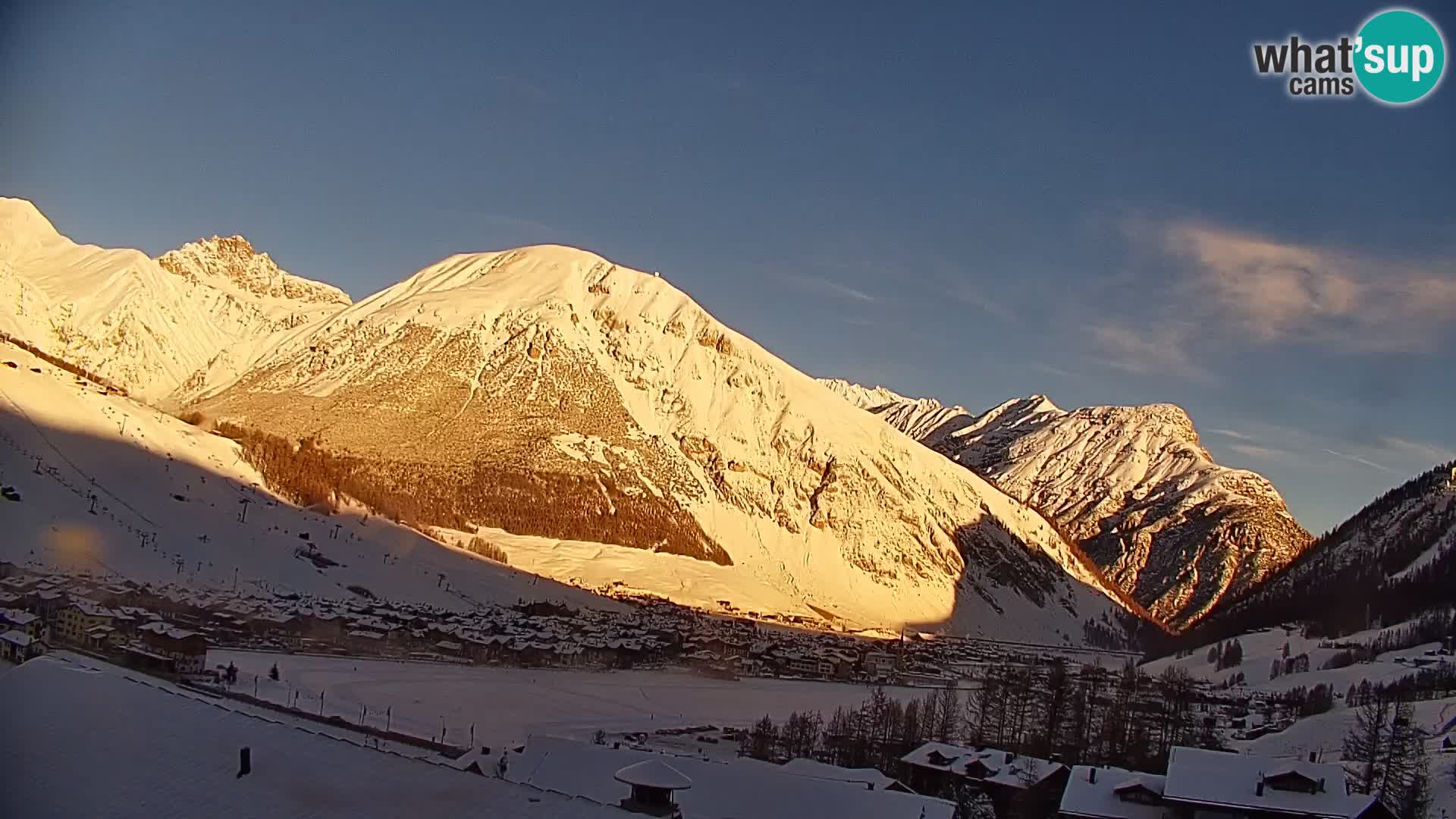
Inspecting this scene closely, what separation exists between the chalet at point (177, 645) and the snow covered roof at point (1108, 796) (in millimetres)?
30164

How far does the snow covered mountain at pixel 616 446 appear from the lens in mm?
137000

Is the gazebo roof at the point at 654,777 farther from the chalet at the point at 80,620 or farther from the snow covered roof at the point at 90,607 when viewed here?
the snow covered roof at the point at 90,607

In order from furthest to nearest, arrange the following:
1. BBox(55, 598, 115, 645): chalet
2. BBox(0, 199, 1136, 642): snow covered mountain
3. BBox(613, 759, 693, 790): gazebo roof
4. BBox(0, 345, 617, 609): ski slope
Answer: BBox(0, 199, 1136, 642): snow covered mountain < BBox(0, 345, 617, 609): ski slope < BBox(55, 598, 115, 645): chalet < BBox(613, 759, 693, 790): gazebo roof

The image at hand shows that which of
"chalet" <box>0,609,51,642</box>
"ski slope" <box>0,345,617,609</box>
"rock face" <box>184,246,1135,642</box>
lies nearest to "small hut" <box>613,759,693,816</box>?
"chalet" <box>0,609,51,642</box>

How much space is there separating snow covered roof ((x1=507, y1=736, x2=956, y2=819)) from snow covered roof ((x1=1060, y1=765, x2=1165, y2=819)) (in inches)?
189

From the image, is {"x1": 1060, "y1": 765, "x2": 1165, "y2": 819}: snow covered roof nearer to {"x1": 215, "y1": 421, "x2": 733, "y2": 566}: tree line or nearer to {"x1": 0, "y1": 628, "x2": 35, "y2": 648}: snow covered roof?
{"x1": 0, "y1": 628, "x2": 35, "y2": 648}: snow covered roof

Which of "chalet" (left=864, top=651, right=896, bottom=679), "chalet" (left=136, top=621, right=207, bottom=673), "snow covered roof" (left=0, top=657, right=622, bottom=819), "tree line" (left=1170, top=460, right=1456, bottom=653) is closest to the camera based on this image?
"snow covered roof" (left=0, top=657, right=622, bottom=819)

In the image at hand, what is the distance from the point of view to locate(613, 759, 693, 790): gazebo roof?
20688mm

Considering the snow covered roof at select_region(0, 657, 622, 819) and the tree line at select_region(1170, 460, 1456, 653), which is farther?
the tree line at select_region(1170, 460, 1456, 653)

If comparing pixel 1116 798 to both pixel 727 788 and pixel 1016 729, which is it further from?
pixel 1016 729

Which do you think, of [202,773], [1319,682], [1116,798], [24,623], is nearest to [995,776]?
[1116,798]

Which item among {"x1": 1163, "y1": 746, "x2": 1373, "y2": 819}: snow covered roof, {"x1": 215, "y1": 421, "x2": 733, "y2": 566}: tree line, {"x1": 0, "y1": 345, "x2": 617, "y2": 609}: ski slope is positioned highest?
{"x1": 215, "y1": 421, "x2": 733, "y2": 566}: tree line

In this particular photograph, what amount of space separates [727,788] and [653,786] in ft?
18.7

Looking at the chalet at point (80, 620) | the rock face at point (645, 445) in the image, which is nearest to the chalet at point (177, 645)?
the chalet at point (80, 620)
